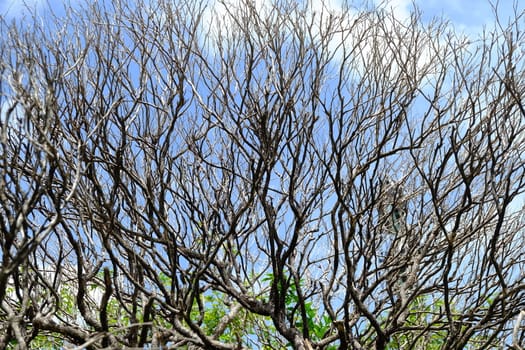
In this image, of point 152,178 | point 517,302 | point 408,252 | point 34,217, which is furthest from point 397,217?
point 34,217

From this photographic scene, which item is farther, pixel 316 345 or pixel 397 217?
pixel 397 217

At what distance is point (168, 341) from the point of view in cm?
474

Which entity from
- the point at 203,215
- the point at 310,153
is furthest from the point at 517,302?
the point at 203,215

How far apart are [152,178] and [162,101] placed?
2.26ft

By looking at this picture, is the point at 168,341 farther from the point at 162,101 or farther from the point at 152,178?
the point at 162,101

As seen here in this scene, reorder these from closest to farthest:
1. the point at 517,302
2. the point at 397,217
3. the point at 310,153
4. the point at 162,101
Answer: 1. the point at 517,302
2. the point at 162,101
3. the point at 310,153
4. the point at 397,217

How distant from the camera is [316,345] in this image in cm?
473

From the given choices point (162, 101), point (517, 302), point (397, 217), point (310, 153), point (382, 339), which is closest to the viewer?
point (382, 339)

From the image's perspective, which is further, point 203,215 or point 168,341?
point 203,215

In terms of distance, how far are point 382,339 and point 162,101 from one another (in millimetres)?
2272

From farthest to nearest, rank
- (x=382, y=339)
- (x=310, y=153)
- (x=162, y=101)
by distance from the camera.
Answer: (x=310, y=153) < (x=162, y=101) < (x=382, y=339)

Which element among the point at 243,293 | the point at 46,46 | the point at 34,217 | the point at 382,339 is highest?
the point at 46,46

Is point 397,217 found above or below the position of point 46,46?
below

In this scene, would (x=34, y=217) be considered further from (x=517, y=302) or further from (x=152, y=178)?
(x=517, y=302)
